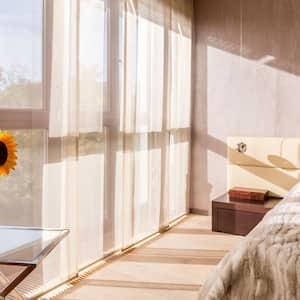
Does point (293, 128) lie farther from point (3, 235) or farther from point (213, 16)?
point (3, 235)

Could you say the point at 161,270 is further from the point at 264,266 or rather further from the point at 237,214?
the point at 264,266

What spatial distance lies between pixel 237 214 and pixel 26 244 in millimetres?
2472

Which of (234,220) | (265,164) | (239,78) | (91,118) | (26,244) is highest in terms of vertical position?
(239,78)

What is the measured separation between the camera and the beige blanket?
1.75 metres

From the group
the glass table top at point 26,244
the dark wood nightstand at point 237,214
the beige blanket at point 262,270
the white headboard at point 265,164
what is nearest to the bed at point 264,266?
the beige blanket at point 262,270

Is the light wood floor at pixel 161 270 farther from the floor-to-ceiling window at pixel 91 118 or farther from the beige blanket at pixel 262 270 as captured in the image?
the beige blanket at pixel 262 270

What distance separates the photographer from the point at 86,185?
304 cm

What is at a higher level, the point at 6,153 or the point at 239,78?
the point at 239,78

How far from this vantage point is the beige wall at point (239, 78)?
4340 mm

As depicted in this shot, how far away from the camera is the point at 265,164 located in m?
4.29

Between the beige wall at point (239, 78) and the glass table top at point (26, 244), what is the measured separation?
2.99 metres

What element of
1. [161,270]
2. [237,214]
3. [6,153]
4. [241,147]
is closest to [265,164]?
[241,147]

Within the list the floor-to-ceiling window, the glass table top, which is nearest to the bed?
the glass table top

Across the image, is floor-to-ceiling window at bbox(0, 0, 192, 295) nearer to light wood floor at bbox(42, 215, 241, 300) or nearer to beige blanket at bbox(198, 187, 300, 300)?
light wood floor at bbox(42, 215, 241, 300)
